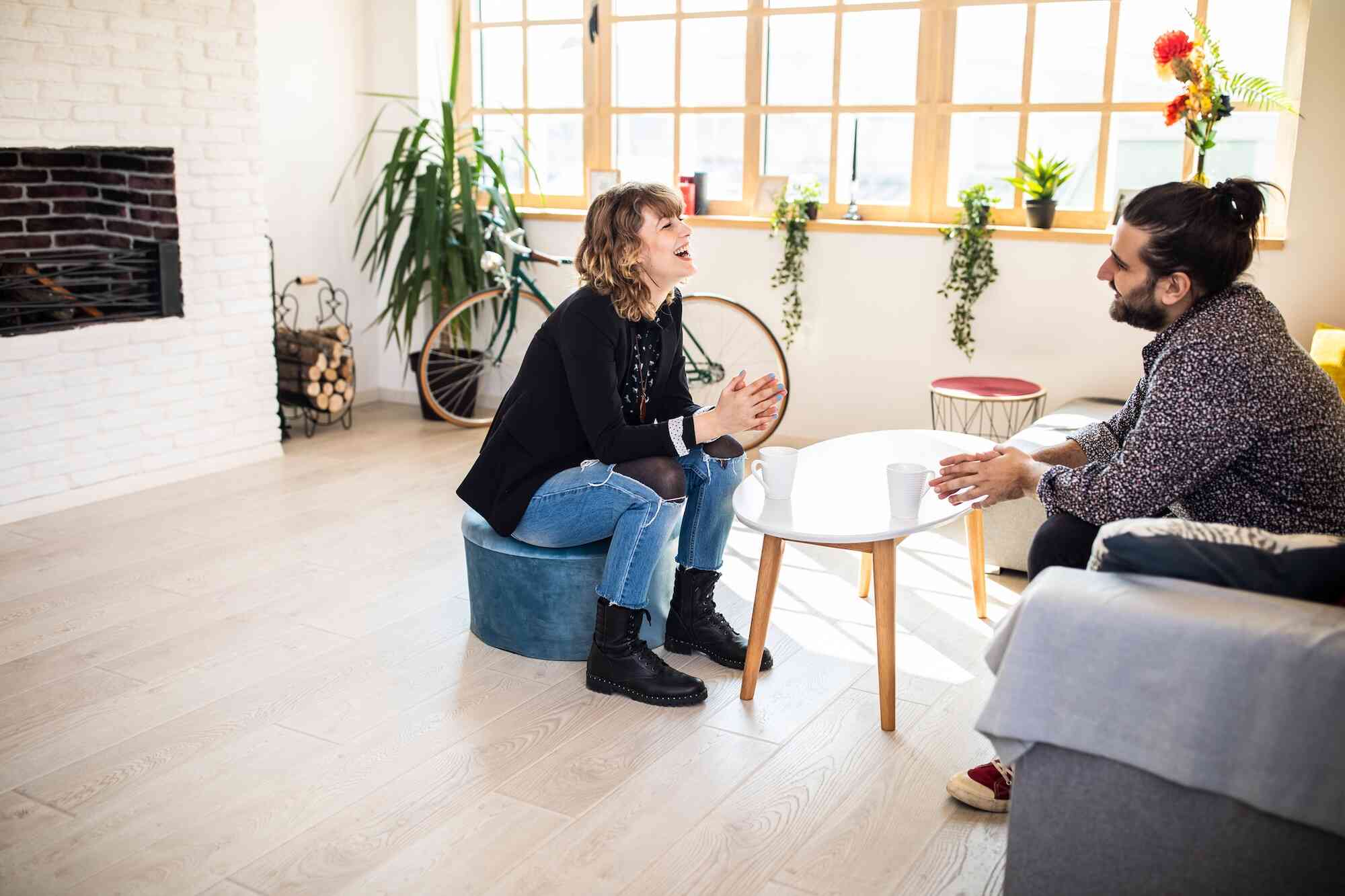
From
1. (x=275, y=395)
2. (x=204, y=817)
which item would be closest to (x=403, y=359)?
(x=275, y=395)

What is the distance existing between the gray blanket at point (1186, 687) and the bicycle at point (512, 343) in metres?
2.91

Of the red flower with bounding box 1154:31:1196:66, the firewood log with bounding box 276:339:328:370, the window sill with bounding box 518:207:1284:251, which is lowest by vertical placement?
the firewood log with bounding box 276:339:328:370

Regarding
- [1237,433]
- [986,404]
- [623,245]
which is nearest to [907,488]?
[1237,433]

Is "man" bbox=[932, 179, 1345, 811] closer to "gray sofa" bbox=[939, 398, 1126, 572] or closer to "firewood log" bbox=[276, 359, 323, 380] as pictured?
"gray sofa" bbox=[939, 398, 1126, 572]

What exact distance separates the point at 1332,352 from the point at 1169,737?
2430 mm

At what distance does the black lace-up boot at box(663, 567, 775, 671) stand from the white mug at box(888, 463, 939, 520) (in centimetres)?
52

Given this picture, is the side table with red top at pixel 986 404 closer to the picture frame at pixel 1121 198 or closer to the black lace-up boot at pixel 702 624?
the picture frame at pixel 1121 198

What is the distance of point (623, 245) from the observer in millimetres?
2490

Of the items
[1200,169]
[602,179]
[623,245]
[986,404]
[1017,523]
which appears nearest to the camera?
[623,245]

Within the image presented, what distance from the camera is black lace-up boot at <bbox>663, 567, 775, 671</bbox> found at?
8.63 feet

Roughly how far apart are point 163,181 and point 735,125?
213 centimetres

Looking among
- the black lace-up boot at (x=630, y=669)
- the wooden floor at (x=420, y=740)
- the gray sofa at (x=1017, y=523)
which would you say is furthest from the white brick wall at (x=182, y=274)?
the gray sofa at (x=1017, y=523)

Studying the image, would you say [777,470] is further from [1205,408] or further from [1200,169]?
[1200,169]

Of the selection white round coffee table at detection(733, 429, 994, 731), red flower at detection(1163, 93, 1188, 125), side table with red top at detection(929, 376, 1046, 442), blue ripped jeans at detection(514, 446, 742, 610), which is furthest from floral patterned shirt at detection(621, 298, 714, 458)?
red flower at detection(1163, 93, 1188, 125)
